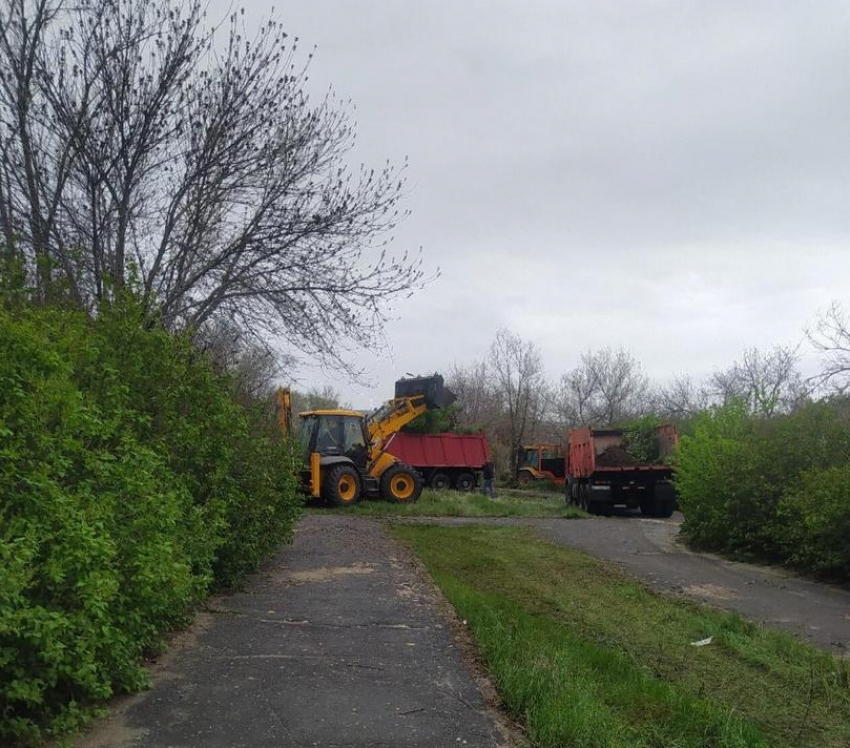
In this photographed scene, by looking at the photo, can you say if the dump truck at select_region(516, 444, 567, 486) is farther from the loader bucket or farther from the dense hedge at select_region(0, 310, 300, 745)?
the dense hedge at select_region(0, 310, 300, 745)

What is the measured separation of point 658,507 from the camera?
24.9m

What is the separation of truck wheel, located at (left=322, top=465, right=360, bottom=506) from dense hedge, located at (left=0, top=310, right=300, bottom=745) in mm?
13670

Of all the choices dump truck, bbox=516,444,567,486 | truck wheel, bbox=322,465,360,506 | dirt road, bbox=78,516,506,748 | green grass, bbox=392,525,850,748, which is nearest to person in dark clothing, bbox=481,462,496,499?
dump truck, bbox=516,444,567,486

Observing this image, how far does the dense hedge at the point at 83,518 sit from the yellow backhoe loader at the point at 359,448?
40.5 ft

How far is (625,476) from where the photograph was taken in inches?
990

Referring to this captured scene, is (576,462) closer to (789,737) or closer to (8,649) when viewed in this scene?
(789,737)

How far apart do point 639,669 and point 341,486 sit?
1549 centimetres

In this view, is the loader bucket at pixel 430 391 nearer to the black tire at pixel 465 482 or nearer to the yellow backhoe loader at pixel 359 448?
the yellow backhoe loader at pixel 359 448

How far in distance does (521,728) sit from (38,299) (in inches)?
234

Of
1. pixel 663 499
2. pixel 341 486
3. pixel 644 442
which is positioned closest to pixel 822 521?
pixel 341 486

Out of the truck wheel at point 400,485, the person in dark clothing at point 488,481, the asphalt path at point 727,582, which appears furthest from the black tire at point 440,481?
the asphalt path at point 727,582

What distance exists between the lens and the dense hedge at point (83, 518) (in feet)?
13.0

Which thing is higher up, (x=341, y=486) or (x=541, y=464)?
(x=541, y=464)

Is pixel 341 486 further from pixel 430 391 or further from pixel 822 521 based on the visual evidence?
pixel 822 521
